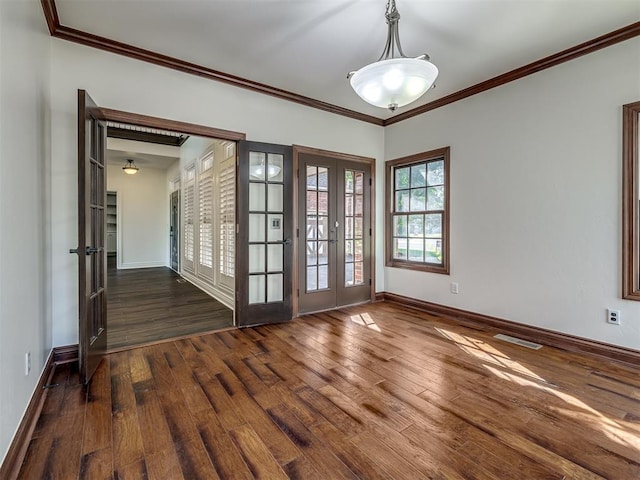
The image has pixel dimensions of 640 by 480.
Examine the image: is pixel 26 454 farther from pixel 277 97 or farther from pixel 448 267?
pixel 448 267

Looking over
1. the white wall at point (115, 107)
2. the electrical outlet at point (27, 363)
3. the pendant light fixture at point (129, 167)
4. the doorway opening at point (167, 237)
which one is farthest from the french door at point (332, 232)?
the pendant light fixture at point (129, 167)

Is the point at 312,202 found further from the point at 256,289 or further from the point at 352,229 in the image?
the point at 256,289

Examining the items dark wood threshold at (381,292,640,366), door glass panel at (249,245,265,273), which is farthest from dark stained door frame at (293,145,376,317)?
dark wood threshold at (381,292,640,366)

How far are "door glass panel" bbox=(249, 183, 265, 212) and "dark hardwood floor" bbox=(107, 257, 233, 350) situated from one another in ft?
4.65

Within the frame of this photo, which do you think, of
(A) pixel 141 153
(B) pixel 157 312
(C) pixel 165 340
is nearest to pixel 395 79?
(C) pixel 165 340

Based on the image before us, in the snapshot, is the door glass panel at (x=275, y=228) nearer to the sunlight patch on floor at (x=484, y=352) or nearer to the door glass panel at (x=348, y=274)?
the door glass panel at (x=348, y=274)

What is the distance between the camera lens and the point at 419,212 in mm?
4434

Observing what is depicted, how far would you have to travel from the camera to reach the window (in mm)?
4109

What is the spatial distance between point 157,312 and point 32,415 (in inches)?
96.9

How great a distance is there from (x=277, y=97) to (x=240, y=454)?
11.9 feet

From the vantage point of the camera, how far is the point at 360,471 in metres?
1.47

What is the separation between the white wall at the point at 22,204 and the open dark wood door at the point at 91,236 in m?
0.25

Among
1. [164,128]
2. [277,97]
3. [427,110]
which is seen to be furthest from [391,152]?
[164,128]

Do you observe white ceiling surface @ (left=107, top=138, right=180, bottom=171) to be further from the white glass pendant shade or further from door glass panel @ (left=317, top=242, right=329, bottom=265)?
the white glass pendant shade
